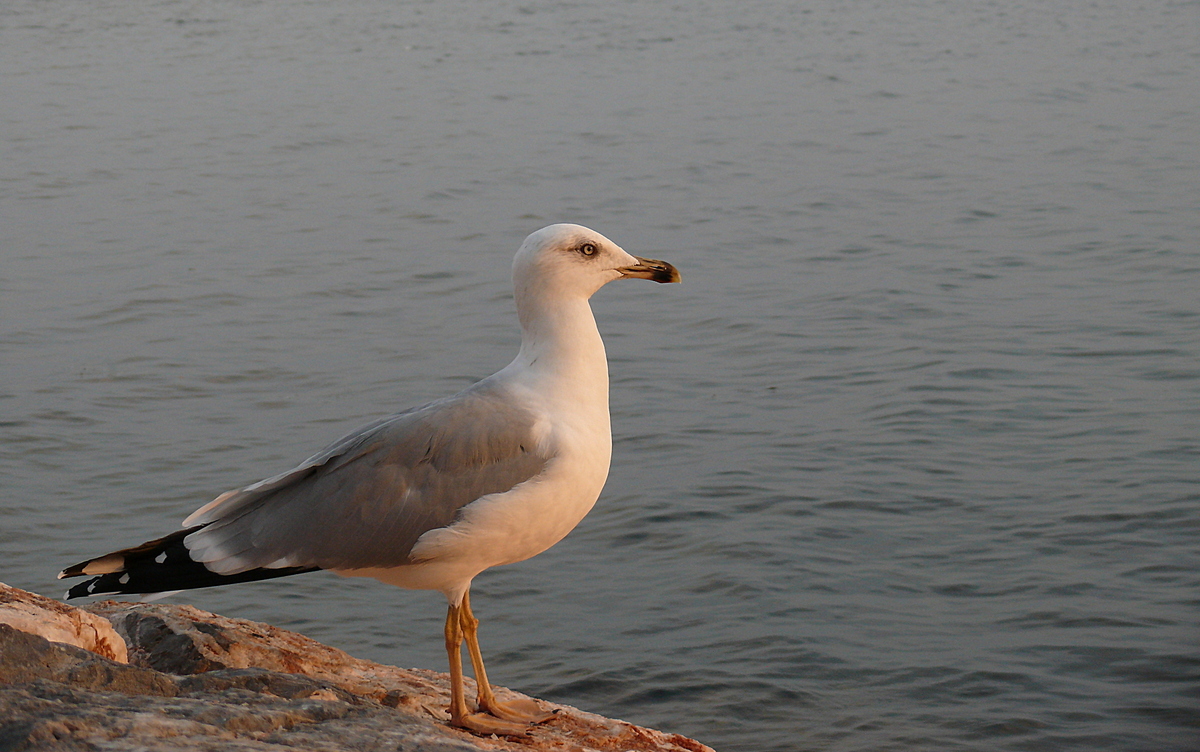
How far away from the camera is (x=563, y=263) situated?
459 centimetres

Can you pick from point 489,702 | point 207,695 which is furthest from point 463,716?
point 207,695

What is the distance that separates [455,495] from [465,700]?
777 millimetres

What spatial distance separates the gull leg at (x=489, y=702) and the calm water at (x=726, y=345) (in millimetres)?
1435

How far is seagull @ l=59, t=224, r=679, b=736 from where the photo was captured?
425cm

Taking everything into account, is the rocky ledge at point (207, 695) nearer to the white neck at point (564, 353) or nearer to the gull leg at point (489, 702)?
the gull leg at point (489, 702)

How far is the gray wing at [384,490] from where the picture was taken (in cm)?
427

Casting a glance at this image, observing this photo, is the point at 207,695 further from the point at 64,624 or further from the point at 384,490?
the point at 384,490

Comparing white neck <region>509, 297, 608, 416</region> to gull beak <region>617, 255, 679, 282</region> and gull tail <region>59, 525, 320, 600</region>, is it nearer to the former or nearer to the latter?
gull beak <region>617, 255, 679, 282</region>

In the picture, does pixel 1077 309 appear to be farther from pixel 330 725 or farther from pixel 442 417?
pixel 330 725

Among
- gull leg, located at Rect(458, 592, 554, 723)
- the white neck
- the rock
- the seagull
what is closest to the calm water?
gull leg, located at Rect(458, 592, 554, 723)

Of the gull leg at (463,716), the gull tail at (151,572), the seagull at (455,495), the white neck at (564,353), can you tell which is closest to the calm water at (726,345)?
the gull leg at (463,716)

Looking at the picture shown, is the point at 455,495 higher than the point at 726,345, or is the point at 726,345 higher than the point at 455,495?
the point at 455,495

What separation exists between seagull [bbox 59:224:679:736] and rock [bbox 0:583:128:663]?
0.60ft

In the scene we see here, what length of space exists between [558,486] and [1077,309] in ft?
24.4
